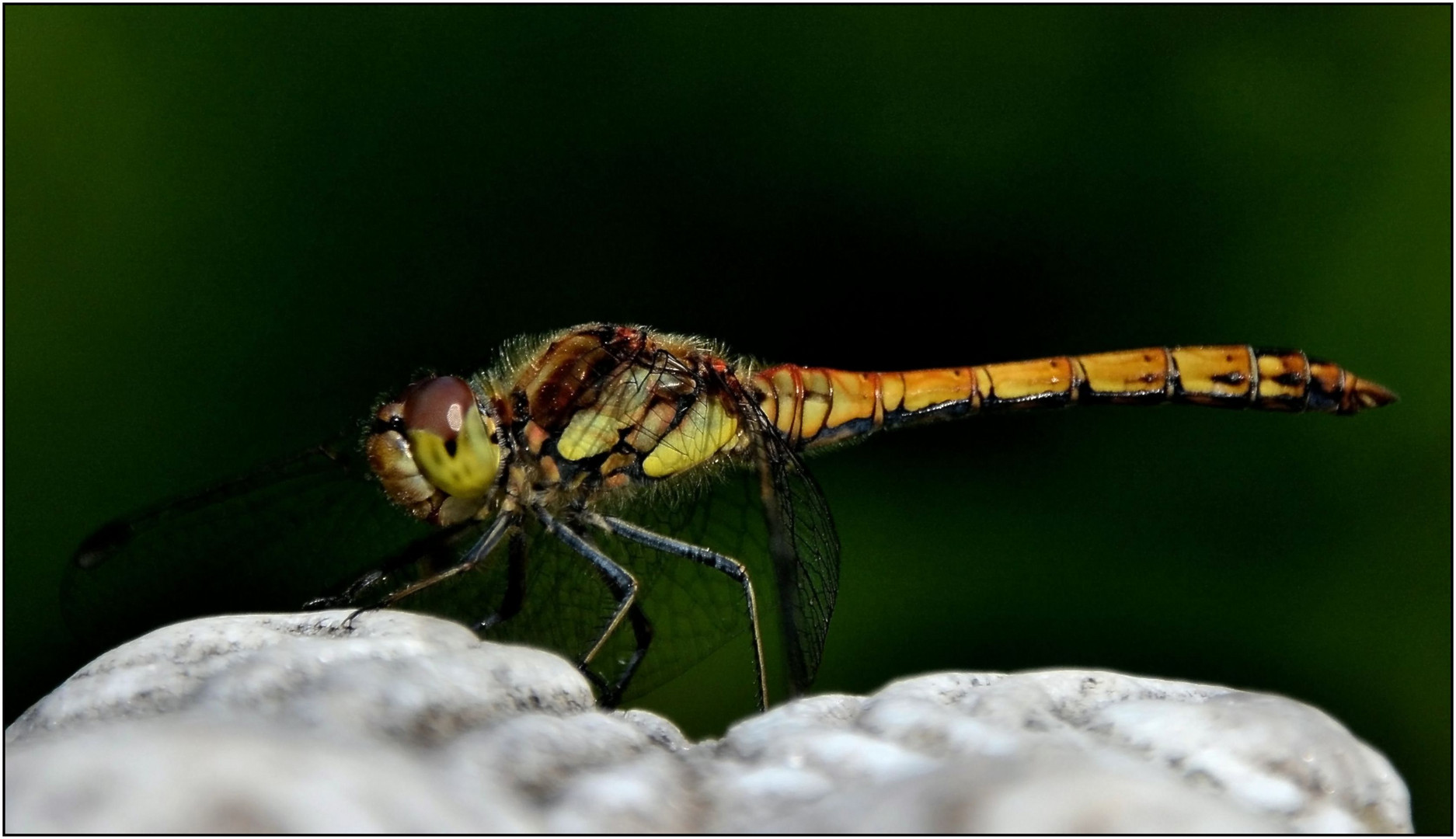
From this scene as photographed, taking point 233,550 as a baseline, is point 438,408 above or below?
above

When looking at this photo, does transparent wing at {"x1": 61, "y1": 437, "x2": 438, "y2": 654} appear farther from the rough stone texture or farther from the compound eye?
the rough stone texture

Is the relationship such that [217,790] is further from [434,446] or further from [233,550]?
[233,550]

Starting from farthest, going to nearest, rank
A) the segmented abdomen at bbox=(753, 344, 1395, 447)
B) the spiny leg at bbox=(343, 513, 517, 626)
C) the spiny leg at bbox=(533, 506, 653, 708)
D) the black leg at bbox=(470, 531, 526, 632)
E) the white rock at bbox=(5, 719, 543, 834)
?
the segmented abdomen at bbox=(753, 344, 1395, 447) → the black leg at bbox=(470, 531, 526, 632) → the spiny leg at bbox=(533, 506, 653, 708) → the spiny leg at bbox=(343, 513, 517, 626) → the white rock at bbox=(5, 719, 543, 834)

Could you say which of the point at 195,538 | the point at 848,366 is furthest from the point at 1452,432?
the point at 195,538

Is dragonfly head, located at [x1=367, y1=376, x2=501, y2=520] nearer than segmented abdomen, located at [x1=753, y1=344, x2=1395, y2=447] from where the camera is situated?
Yes

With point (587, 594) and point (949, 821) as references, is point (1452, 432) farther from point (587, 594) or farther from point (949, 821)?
point (949, 821)

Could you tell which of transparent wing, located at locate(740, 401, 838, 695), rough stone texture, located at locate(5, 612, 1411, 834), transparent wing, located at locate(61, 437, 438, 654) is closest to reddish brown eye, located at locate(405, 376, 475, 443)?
transparent wing, located at locate(61, 437, 438, 654)

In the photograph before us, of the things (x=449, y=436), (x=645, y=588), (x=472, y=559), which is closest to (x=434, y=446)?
(x=449, y=436)

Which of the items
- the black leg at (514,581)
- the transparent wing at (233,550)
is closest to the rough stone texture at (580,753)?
the black leg at (514,581)

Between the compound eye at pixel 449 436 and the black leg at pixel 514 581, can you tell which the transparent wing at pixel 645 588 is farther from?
the compound eye at pixel 449 436

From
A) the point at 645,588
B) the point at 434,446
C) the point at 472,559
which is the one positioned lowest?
the point at 645,588
